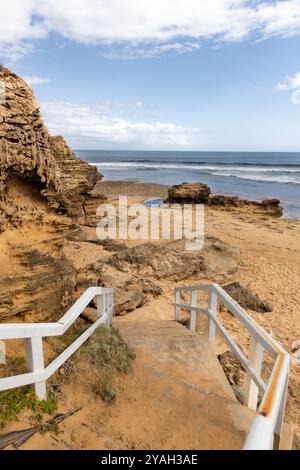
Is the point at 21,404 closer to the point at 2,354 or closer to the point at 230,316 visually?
the point at 2,354

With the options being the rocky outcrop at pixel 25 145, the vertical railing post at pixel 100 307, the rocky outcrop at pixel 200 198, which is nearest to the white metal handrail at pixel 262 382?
the vertical railing post at pixel 100 307

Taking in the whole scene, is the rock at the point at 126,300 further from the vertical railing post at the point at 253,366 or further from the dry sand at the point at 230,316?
the vertical railing post at the point at 253,366

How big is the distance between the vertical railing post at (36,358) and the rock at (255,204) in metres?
22.4

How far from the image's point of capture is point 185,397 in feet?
12.6

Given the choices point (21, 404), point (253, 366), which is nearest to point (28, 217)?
point (21, 404)

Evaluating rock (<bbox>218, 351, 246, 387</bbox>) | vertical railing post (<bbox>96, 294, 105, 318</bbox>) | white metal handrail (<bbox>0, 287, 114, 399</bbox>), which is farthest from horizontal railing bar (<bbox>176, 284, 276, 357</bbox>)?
white metal handrail (<bbox>0, 287, 114, 399</bbox>)

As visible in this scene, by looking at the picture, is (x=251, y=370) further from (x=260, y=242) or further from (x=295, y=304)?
(x=260, y=242)

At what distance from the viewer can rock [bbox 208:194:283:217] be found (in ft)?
78.5

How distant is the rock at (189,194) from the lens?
26750 millimetres

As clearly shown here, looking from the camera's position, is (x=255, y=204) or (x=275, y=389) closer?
(x=275, y=389)

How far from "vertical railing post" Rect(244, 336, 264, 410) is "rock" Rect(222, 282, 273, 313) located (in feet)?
19.8

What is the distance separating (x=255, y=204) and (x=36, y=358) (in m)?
23.7

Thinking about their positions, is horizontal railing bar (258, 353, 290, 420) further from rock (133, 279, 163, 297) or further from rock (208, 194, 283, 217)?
rock (208, 194, 283, 217)
